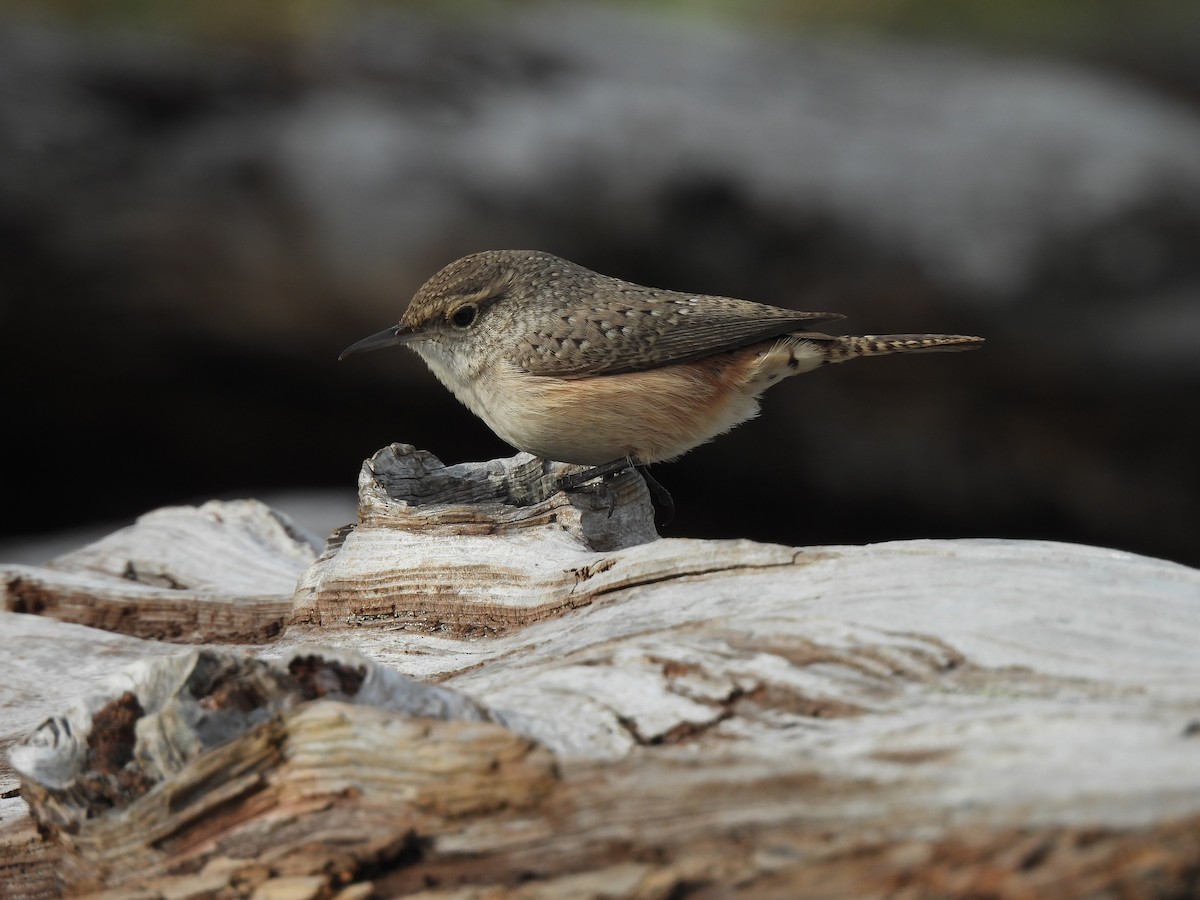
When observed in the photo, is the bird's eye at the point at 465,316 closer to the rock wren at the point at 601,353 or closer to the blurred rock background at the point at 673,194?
the rock wren at the point at 601,353

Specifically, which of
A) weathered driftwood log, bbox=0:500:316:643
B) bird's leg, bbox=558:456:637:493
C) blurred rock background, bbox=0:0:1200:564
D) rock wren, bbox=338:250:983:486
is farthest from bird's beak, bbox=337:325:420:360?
blurred rock background, bbox=0:0:1200:564

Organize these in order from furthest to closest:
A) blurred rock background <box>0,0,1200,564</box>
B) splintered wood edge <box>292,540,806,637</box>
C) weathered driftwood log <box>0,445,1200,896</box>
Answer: blurred rock background <box>0,0,1200,564</box> < splintered wood edge <box>292,540,806,637</box> < weathered driftwood log <box>0,445,1200,896</box>

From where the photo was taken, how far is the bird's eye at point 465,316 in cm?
532

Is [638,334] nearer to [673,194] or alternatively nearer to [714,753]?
[673,194]

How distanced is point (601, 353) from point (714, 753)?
2852 mm

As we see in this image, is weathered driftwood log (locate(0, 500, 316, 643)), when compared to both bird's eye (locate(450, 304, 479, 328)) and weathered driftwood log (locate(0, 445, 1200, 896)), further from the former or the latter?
weathered driftwood log (locate(0, 445, 1200, 896))

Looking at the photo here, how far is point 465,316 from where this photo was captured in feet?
17.5

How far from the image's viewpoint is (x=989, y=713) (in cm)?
242

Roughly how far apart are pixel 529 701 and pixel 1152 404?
6470 millimetres

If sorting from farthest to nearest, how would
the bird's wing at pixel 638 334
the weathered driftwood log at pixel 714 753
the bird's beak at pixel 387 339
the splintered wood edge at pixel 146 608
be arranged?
1. the bird's beak at pixel 387 339
2. the bird's wing at pixel 638 334
3. the splintered wood edge at pixel 146 608
4. the weathered driftwood log at pixel 714 753

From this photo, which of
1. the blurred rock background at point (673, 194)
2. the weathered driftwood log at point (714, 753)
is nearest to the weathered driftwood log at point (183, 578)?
the weathered driftwood log at point (714, 753)

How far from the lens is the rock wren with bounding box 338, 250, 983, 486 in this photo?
196 inches

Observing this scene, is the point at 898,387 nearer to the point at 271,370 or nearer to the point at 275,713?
the point at 271,370

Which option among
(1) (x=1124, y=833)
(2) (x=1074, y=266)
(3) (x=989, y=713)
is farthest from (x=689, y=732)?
(2) (x=1074, y=266)
